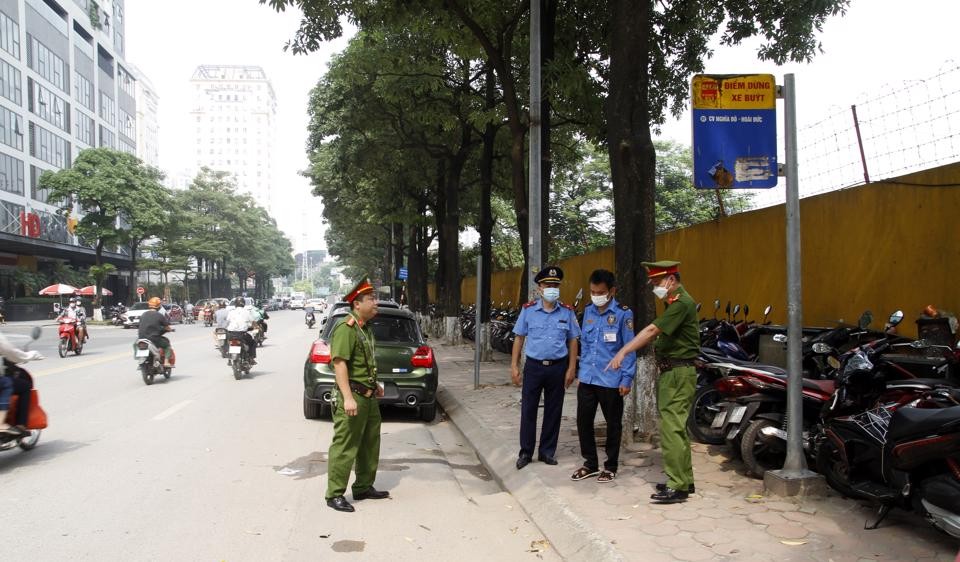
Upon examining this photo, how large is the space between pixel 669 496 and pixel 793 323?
1.51 meters

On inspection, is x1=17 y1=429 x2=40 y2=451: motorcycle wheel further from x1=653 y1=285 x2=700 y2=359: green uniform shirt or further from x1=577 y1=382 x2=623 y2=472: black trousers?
x1=653 y1=285 x2=700 y2=359: green uniform shirt

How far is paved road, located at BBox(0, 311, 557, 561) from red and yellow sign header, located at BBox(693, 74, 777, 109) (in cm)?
359

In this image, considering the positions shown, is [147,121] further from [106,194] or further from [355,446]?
[355,446]

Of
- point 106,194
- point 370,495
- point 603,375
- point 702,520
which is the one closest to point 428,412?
point 370,495

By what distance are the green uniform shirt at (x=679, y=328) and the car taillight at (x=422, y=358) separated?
4.22m

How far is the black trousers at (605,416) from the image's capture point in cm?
552

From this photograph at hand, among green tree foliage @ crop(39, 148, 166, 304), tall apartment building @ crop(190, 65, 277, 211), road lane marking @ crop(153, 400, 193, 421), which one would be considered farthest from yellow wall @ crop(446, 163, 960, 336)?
tall apartment building @ crop(190, 65, 277, 211)

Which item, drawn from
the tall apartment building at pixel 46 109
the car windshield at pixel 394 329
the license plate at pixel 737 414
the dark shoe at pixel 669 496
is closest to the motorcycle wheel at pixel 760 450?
the license plate at pixel 737 414

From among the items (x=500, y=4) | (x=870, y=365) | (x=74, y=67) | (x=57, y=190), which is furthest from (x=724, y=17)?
(x=74, y=67)

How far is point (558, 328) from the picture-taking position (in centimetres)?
589

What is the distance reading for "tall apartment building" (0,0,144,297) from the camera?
129ft

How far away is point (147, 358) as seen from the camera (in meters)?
11.8

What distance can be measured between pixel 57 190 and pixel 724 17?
37.3m

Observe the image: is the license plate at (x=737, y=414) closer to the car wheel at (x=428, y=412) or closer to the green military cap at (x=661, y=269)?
the green military cap at (x=661, y=269)
